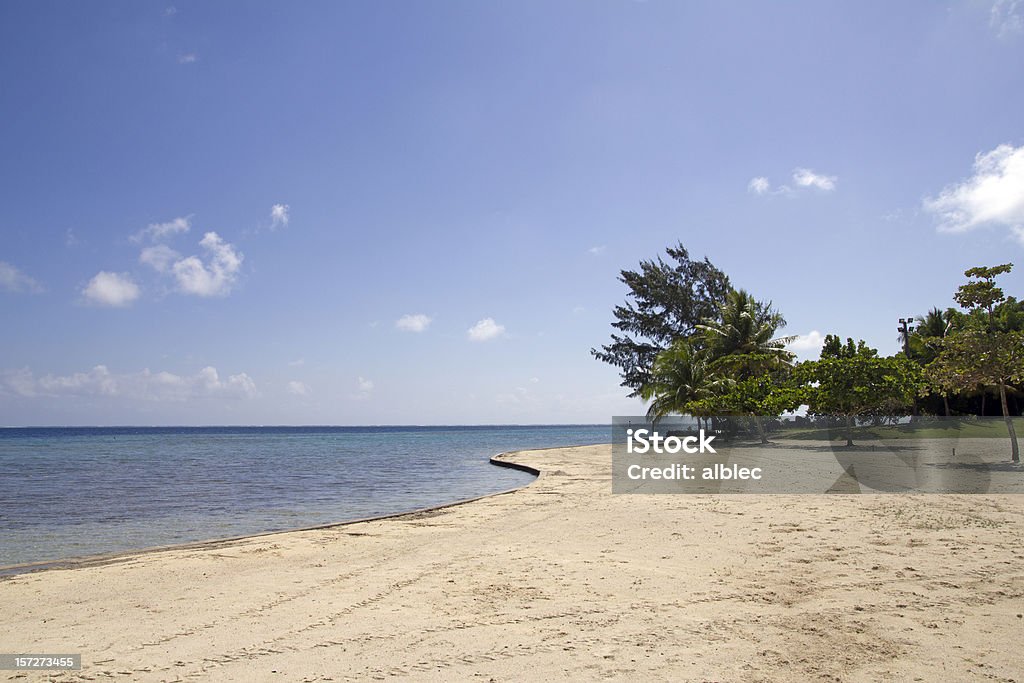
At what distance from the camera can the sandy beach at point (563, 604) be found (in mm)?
4246

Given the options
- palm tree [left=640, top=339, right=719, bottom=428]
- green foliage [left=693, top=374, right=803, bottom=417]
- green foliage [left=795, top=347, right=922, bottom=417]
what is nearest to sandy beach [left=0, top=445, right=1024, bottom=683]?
green foliage [left=795, top=347, right=922, bottom=417]

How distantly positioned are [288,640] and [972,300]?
1969 centimetres

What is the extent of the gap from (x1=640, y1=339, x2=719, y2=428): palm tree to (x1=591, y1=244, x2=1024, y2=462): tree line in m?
0.05

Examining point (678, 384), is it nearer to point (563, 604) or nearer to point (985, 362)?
point (985, 362)

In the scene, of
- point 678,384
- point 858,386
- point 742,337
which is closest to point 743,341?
point 742,337

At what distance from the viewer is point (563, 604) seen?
561 cm

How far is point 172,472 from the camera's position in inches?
981

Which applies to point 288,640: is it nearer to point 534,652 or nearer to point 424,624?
point 424,624

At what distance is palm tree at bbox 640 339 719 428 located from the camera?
30.8 metres

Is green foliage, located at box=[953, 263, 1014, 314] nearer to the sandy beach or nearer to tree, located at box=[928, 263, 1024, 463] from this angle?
tree, located at box=[928, 263, 1024, 463]
